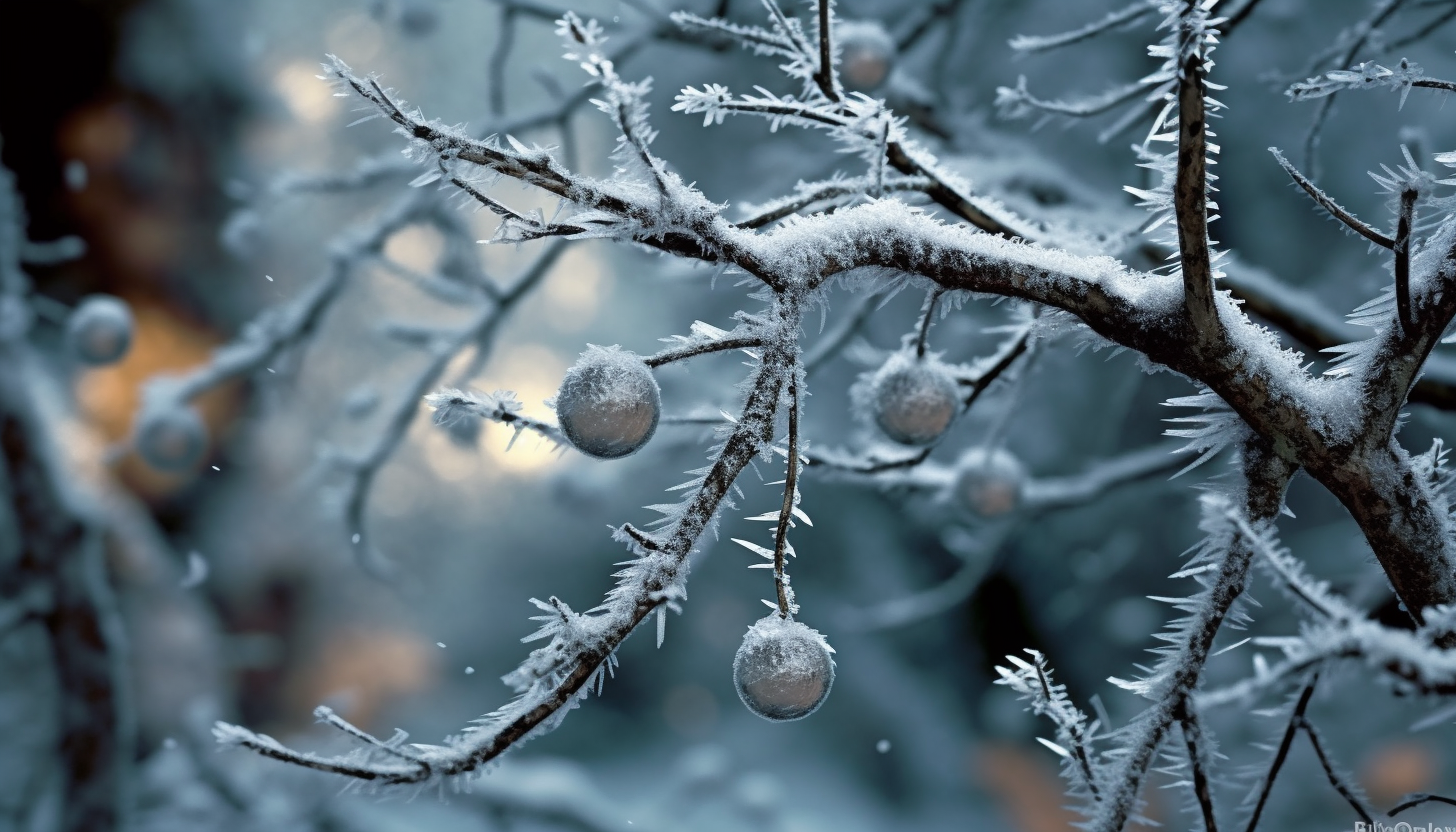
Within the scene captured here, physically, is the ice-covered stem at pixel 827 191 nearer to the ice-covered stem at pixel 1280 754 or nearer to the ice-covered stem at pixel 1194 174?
the ice-covered stem at pixel 1194 174

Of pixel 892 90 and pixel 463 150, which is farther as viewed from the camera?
pixel 892 90

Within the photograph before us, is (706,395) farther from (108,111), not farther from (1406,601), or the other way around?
(108,111)

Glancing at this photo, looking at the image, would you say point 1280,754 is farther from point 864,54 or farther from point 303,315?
point 303,315

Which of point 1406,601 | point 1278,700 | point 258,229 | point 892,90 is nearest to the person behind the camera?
point 1406,601

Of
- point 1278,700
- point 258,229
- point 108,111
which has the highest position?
point 258,229

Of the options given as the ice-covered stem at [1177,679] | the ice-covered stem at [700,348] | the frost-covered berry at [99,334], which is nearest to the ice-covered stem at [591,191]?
the ice-covered stem at [700,348]

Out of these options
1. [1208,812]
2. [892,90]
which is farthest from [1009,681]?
[892,90]

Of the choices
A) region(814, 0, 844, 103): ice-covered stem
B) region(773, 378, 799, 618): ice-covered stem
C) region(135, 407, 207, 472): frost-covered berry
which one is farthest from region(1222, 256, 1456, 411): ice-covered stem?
region(135, 407, 207, 472): frost-covered berry

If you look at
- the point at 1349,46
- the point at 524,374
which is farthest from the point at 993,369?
the point at 524,374

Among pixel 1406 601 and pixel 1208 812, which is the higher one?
pixel 1406 601
